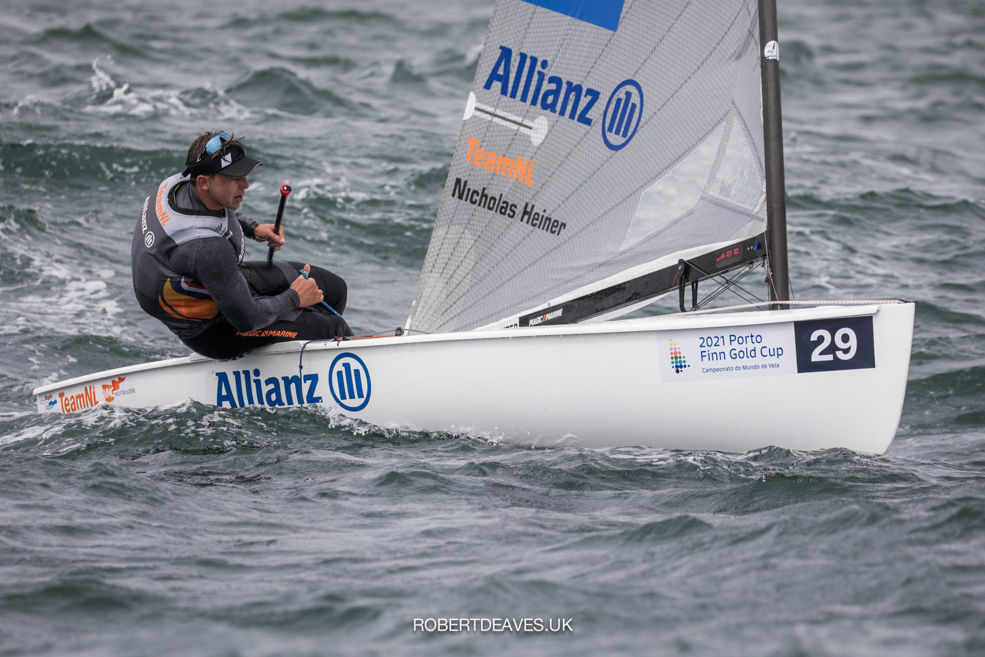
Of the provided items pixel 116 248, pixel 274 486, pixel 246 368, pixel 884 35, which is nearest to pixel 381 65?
pixel 116 248

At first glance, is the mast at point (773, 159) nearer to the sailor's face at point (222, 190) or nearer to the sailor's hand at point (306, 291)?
the sailor's hand at point (306, 291)

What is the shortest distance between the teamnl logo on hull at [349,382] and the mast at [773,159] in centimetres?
161

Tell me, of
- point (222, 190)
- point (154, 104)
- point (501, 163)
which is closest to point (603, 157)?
point (501, 163)

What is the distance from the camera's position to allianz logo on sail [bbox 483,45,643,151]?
4.52 meters

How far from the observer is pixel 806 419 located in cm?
413

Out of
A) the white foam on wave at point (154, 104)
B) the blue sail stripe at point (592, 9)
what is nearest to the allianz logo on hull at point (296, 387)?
the blue sail stripe at point (592, 9)

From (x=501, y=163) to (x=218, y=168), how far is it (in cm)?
114

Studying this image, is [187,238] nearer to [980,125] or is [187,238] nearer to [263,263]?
[263,263]

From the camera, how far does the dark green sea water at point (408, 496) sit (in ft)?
9.59

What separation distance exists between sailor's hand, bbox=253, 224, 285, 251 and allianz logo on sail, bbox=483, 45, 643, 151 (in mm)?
1037

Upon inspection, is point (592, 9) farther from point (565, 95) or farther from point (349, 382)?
point (349, 382)

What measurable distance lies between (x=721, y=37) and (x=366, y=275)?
3.46 meters

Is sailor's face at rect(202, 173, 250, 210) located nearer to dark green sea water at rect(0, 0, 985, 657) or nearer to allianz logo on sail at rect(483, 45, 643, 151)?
dark green sea water at rect(0, 0, 985, 657)

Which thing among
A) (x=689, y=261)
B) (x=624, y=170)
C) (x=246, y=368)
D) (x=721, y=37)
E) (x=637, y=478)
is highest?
(x=721, y=37)
